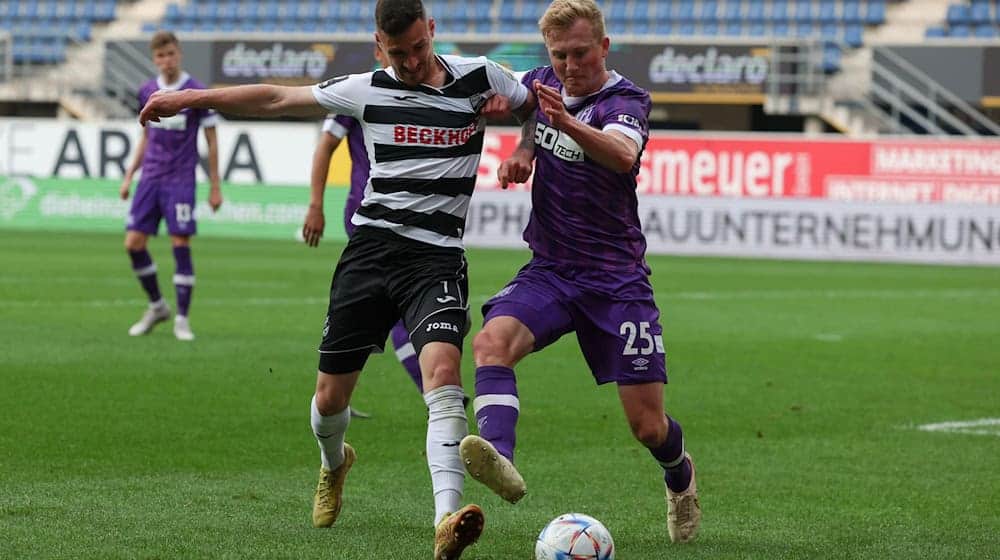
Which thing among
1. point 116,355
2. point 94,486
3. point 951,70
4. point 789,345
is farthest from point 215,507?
point 951,70

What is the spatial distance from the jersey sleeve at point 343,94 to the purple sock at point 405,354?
11.4 feet

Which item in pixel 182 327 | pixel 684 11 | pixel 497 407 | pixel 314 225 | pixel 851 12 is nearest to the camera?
pixel 497 407

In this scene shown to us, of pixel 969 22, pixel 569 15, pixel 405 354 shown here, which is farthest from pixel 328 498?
pixel 969 22

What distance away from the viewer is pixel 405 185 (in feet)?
18.5

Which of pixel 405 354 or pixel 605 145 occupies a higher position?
pixel 605 145

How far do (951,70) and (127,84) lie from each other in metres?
16.9

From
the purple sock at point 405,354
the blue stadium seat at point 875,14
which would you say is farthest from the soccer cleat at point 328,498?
the blue stadium seat at point 875,14

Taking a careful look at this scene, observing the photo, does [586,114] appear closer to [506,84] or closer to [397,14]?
[506,84]

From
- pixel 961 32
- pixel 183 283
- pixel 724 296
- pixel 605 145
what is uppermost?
pixel 605 145

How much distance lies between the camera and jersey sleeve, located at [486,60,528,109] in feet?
19.0

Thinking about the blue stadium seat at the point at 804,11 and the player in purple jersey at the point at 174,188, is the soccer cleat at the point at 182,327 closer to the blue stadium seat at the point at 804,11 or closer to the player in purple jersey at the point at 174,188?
the player in purple jersey at the point at 174,188

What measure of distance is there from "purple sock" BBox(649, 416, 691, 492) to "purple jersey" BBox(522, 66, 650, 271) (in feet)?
1.97

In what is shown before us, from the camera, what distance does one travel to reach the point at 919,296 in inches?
742

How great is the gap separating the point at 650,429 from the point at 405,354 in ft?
11.7
